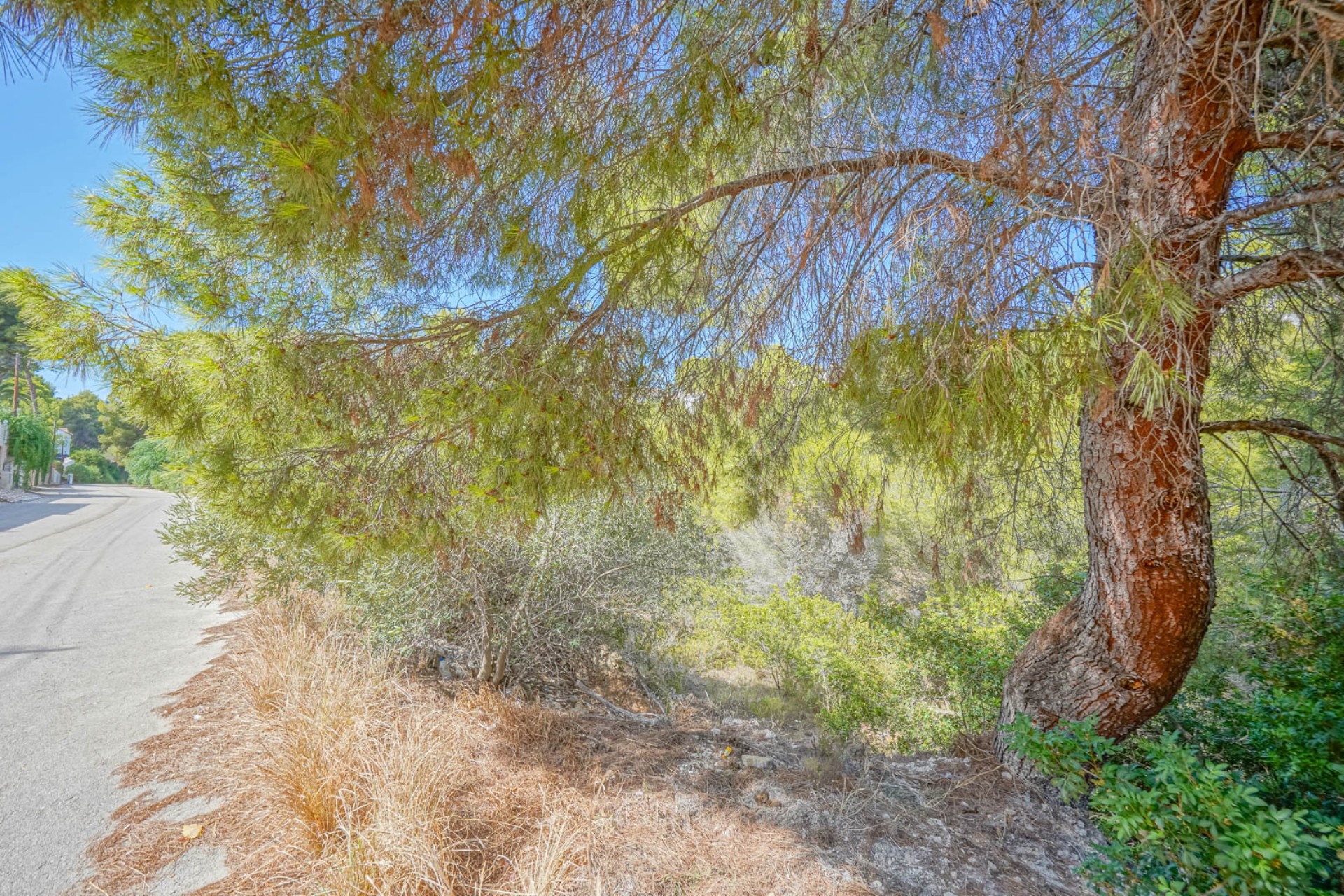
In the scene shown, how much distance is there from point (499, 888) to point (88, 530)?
13356 mm

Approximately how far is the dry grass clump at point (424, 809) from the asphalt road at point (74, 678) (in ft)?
0.58

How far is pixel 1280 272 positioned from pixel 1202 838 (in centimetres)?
162

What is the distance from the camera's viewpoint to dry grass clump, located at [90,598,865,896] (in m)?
1.98

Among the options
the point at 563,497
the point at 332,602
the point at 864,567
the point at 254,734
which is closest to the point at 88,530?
the point at 332,602

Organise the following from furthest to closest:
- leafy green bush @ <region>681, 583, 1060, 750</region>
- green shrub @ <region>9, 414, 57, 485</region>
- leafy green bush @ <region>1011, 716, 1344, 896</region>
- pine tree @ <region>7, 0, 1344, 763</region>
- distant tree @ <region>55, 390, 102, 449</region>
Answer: distant tree @ <region>55, 390, 102, 449</region> → green shrub @ <region>9, 414, 57, 485</region> → leafy green bush @ <region>681, 583, 1060, 750</region> → pine tree @ <region>7, 0, 1344, 763</region> → leafy green bush @ <region>1011, 716, 1344, 896</region>

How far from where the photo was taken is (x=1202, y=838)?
1.47m

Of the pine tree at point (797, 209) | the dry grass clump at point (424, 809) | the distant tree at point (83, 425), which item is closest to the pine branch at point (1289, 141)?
the pine tree at point (797, 209)

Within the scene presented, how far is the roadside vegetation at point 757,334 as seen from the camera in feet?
4.77

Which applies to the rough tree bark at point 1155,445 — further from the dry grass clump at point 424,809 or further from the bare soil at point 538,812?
the dry grass clump at point 424,809

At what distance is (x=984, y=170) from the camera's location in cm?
148

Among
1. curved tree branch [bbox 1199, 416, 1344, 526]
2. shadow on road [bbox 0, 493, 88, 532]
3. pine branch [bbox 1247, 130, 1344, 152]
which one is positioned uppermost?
pine branch [bbox 1247, 130, 1344, 152]

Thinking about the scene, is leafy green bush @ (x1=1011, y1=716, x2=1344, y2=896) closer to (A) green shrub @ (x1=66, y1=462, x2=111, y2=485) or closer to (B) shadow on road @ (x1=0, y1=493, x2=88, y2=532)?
(B) shadow on road @ (x1=0, y1=493, x2=88, y2=532)

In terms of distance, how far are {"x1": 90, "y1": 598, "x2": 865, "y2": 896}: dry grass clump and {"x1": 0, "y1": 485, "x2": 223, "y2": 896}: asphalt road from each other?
Result: 177 millimetres

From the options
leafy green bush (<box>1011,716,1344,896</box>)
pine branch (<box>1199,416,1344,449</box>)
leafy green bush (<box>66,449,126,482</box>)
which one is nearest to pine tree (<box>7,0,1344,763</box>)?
pine branch (<box>1199,416,1344,449</box>)
